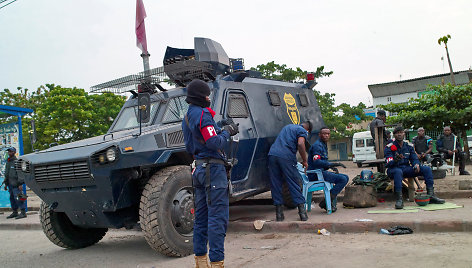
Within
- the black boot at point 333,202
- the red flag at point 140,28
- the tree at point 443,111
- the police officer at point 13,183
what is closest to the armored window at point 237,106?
the black boot at point 333,202

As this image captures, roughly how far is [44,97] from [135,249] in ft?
90.0

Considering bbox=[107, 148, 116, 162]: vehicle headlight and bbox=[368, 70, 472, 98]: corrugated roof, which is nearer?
bbox=[107, 148, 116, 162]: vehicle headlight

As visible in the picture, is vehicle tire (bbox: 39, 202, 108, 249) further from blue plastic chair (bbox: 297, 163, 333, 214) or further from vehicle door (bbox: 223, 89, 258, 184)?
blue plastic chair (bbox: 297, 163, 333, 214)

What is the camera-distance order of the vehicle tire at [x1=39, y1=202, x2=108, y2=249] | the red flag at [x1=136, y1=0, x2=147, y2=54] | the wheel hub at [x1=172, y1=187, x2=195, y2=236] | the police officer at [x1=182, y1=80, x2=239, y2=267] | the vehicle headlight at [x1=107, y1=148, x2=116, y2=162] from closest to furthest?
the police officer at [x1=182, y1=80, x2=239, y2=267]
the vehicle headlight at [x1=107, y1=148, x2=116, y2=162]
the wheel hub at [x1=172, y1=187, x2=195, y2=236]
the vehicle tire at [x1=39, y1=202, x2=108, y2=249]
the red flag at [x1=136, y1=0, x2=147, y2=54]

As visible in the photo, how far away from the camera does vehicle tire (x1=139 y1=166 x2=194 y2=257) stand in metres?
4.74

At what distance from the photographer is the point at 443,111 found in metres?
15.6

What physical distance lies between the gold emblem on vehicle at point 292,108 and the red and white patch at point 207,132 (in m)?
4.01

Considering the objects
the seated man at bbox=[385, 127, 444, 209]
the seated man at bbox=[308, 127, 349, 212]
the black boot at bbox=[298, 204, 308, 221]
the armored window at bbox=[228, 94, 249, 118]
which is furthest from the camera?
the seated man at bbox=[308, 127, 349, 212]

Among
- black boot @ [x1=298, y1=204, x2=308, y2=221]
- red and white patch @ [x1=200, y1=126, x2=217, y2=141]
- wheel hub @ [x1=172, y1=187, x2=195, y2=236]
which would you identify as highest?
red and white patch @ [x1=200, y1=126, x2=217, y2=141]

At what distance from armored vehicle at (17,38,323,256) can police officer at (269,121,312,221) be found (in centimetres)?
36

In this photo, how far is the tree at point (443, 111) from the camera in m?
15.6

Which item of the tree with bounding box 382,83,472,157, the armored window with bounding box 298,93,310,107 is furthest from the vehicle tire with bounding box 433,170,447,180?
the tree with bounding box 382,83,472,157

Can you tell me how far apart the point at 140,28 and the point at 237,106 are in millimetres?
8622

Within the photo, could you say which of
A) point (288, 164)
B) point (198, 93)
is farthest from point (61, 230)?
point (288, 164)
